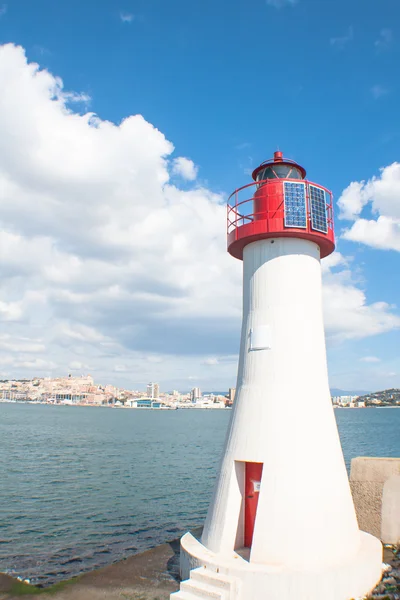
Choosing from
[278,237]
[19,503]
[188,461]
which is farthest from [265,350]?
[188,461]

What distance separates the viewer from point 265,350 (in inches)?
336

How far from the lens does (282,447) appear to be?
794 centimetres

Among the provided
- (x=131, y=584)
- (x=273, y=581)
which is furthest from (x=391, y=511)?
(x=131, y=584)

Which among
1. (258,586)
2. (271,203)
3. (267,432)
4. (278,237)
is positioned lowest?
(258,586)

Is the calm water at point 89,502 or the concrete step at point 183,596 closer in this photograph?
the concrete step at point 183,596

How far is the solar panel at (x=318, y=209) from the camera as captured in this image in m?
8.77

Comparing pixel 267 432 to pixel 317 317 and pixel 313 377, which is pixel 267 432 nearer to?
pixel 313 377

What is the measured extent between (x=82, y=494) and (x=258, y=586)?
1956 cm

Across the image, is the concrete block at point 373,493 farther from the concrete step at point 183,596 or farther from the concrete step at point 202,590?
the concrete step at point 183,596

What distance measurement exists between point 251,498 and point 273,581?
1.63 m

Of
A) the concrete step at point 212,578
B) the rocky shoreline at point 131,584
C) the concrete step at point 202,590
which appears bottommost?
the rocky shoreline at point 131,584

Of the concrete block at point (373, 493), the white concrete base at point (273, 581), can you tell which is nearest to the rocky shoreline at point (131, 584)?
the white concrete base at point (273, 581)

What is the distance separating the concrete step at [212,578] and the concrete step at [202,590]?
0.04m

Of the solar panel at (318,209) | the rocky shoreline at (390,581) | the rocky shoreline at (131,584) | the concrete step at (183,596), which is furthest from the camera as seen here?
the solar panel at (318,209)
